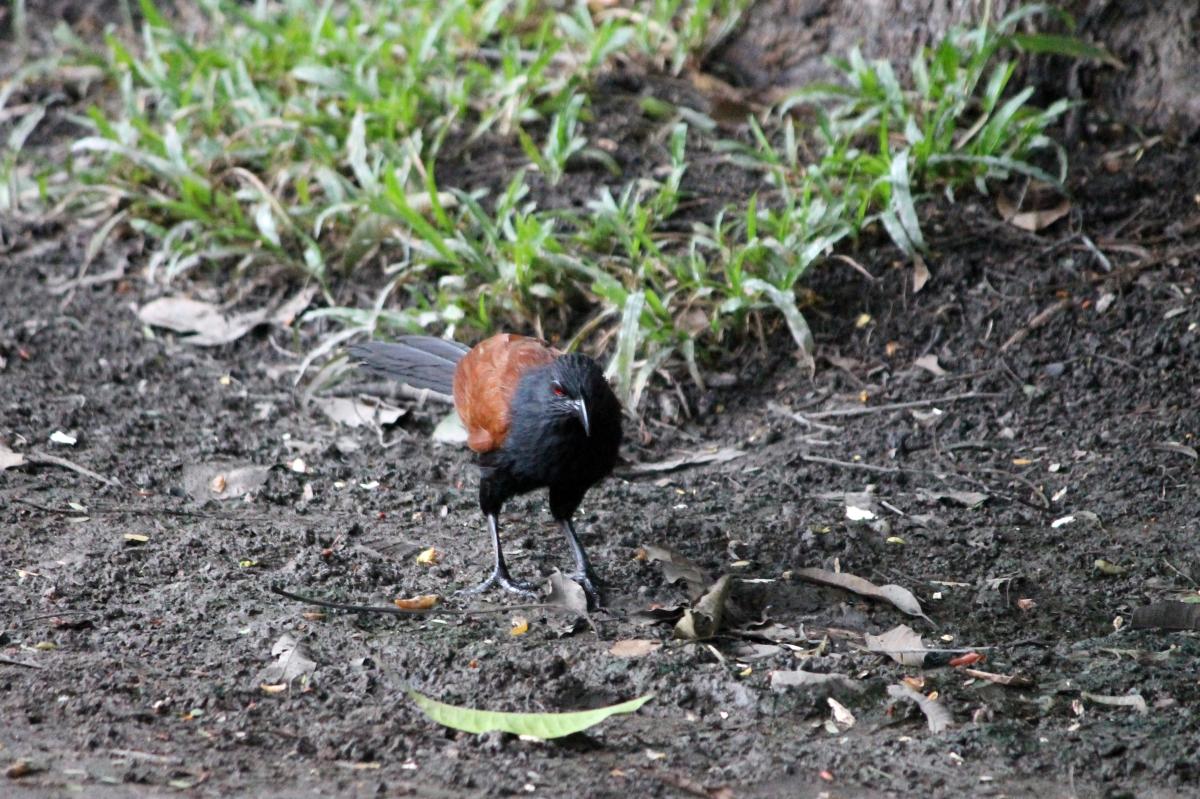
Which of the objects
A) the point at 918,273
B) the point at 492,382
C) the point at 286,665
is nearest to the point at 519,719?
the point at 286,665

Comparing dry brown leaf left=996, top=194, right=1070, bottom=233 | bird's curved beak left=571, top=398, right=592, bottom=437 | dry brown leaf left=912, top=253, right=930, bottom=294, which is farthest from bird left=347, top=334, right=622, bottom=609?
dry brown leaf left=996, top=194, right=1070, bottom=233

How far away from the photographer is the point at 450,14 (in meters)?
7.16

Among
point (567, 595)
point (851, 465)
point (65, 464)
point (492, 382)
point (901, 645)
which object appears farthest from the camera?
point (851, 465)

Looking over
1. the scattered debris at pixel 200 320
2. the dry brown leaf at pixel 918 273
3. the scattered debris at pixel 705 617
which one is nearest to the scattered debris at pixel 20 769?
the scattered debris at pixel 705 617

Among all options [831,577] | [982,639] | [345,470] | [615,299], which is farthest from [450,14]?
[982,639]

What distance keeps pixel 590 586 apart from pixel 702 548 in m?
0.49

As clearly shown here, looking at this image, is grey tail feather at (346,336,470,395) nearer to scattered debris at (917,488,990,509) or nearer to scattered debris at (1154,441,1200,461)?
scattered debris at (917,488,990,509)

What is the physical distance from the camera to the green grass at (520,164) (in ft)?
19.0

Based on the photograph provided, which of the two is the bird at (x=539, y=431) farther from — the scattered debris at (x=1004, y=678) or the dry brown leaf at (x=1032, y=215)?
the dry brown leaf at (x=1032, y=215)

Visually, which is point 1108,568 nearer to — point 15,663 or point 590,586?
point 590,586

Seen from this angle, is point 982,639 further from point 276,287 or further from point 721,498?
point 276,287

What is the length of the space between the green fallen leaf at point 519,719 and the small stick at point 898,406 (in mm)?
2369

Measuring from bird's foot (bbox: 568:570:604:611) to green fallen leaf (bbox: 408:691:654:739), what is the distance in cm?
84

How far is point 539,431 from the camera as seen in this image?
4.23 m
